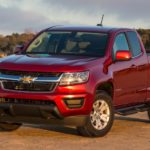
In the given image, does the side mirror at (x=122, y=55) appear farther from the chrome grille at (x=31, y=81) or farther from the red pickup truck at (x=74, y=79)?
the chrome grille at (x=31, y=81)

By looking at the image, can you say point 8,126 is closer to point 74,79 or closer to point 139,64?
point 74,79

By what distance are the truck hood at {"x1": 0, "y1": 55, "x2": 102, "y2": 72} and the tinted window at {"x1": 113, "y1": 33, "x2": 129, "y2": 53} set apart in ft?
2.72

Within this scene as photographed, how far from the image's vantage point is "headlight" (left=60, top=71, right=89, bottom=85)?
9.02m

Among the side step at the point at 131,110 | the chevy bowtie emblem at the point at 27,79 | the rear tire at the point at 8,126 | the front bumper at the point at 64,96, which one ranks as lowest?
the rear tire at the point at 8,126

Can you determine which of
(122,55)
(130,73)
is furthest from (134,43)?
(122,55)

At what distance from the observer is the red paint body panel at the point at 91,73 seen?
903 centimetres

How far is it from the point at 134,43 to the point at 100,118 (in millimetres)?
2138

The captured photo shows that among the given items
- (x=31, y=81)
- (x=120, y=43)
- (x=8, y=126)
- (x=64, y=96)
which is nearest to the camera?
(x=64, y=96)

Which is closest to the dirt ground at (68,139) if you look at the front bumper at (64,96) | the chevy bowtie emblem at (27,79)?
the front bumper at (64,96)

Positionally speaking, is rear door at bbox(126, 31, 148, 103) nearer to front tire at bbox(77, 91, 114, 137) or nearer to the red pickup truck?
the red pickup truck

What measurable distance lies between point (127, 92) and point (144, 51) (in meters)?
1.20

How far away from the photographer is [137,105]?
11.2m

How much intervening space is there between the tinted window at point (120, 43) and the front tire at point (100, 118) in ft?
3.49

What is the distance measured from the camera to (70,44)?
10.5 meters
